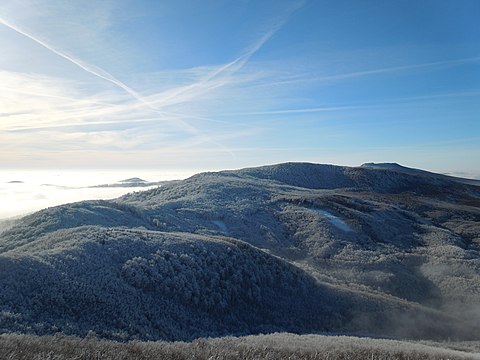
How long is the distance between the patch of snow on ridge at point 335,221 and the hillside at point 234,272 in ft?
0.85

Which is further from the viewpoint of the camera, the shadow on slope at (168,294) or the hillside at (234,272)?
the hillside at (234,272)

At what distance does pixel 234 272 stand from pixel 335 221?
2753 cm

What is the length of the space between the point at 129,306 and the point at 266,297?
974 cm

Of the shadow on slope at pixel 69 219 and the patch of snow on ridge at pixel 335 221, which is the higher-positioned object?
the shadow on slope at pixel 69 219

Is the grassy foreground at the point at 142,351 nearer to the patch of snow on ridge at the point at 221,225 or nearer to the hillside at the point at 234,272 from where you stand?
the hillside at the point at 234,272

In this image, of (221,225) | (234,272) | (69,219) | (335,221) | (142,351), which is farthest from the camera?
(335,221)

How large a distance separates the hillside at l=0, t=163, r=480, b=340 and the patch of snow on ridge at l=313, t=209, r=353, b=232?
0.26 meters

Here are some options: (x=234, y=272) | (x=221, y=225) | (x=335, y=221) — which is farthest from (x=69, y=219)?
(x=335, y=221)

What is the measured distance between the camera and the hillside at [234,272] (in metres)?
16.1

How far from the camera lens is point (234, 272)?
25.0 m

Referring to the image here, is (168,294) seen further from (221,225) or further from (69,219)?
(221,225)

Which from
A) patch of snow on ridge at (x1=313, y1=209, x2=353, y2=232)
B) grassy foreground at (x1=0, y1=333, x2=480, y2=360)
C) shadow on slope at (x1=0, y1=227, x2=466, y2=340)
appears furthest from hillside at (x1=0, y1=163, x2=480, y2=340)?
grassy foreground at (x1=0, y1=333, x2=480, y2=360)

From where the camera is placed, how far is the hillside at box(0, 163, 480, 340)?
16.1 meters

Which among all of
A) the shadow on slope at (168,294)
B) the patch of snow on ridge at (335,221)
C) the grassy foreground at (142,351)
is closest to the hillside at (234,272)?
the shadow on slope at (168,294)
